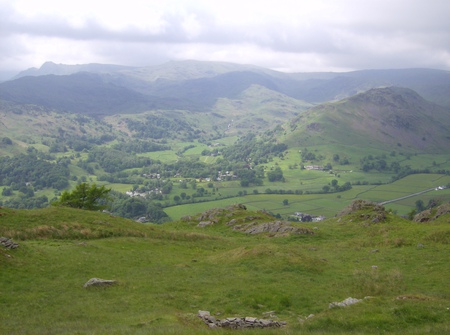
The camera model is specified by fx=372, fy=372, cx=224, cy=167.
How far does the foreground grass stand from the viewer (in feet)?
70.3

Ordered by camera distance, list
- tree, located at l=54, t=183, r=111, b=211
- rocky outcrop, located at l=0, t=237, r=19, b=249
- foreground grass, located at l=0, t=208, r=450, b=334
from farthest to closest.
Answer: tree, located at l=54, t=183, r=111, b=211
rocky outcrop, located at l=0, t=237, r=19, b=249
foreground grass, located at l=0, t=208, r=450, b=334

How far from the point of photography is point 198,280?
33.3m

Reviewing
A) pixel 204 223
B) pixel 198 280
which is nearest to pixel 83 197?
pixel 204 223

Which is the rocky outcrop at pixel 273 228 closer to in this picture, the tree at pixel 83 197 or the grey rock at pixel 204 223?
the grey rock at pixel 204 223

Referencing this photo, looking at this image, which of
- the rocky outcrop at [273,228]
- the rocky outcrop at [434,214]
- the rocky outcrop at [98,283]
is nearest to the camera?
the rocky outcrop at [98,283]

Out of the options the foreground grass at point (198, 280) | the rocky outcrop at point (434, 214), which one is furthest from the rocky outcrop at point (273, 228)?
the rocky outcrop at point (434, 214)

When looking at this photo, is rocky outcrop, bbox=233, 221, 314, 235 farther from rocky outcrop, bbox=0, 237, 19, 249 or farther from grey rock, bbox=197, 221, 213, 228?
rocky outcrop, bbox=0, 237, 19, 249

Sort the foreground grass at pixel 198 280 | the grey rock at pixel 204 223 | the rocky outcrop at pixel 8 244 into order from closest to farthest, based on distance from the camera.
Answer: the foreground grass at pixel 198 280
the rocky outcrop at pixel 8 244
the grey rock at pixel 204 223

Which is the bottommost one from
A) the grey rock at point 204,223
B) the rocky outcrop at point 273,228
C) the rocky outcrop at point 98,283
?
the grey rock at point 204,223

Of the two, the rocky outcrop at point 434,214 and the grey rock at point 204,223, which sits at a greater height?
the rocky outcrop at point 434,214

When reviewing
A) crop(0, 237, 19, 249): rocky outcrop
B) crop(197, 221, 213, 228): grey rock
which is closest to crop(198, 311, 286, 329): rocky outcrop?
crop(0, 237, 19, 249): rocky outcrop

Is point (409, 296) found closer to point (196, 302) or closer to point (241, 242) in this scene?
point (196, 302)

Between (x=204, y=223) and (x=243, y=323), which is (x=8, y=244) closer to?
(x=243, y=323)

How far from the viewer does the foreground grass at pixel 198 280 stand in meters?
21.4
